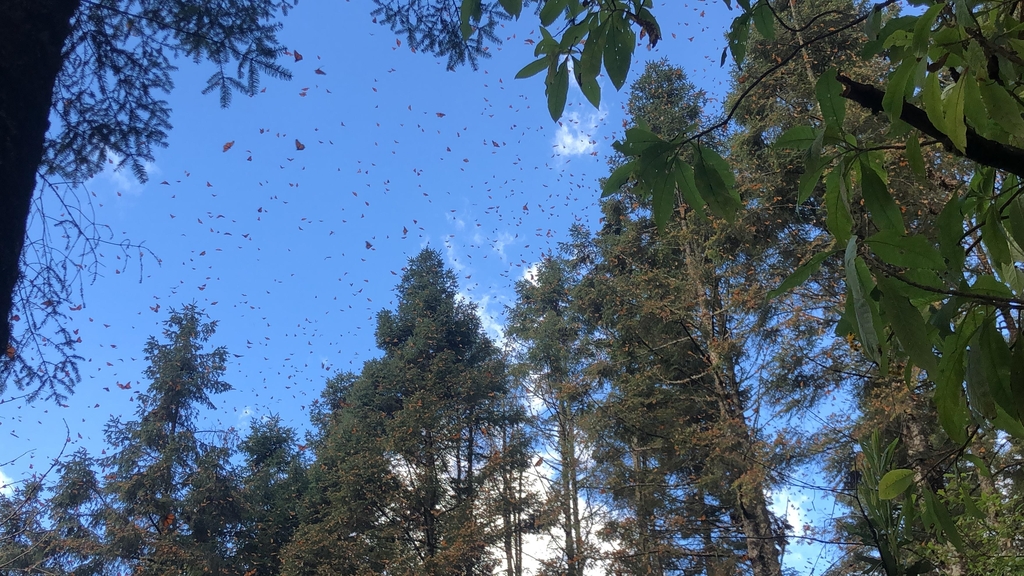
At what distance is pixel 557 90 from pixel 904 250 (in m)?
0.85

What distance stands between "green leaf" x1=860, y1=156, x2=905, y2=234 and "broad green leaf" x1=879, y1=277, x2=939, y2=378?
26 centimetres

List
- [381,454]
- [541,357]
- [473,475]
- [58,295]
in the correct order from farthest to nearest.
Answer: [541,357], [473,475], [381,454], [58,295]

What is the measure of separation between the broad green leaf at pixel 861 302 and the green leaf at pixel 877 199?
258mm

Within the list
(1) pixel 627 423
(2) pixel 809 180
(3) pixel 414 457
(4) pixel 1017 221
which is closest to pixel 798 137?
(2) pixel 809 180

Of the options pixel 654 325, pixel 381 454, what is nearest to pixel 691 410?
pixel 654 325

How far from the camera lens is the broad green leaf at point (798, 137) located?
98 centimetres

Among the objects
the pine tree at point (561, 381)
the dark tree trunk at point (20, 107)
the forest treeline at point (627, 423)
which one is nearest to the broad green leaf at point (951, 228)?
the forest treeline at point (627, 423)

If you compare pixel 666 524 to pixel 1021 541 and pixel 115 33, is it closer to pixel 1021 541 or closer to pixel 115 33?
pixel 1021 541

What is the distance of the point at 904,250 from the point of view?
0.69m

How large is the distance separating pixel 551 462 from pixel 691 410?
14.8ft

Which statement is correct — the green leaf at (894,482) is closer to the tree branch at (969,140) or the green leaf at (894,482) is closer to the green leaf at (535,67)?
the tree branch at (969,140)

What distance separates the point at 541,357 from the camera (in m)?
17.5

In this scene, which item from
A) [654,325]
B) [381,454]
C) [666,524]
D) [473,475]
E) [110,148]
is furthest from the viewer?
[473,475]

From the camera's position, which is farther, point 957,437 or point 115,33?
point 115,33
